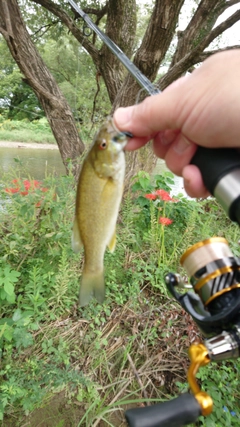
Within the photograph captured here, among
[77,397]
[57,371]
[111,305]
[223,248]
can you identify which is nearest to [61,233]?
[111,305]

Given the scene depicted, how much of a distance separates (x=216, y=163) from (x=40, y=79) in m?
4.26

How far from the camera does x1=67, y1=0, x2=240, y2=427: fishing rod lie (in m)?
0.72

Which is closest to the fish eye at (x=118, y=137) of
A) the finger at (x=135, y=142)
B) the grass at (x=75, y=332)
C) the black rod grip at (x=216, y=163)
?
the finger at (x=135, y=142)

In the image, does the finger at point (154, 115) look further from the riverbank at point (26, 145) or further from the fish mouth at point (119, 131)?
the riverbank at point (26, 145)

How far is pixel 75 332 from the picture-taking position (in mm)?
2104

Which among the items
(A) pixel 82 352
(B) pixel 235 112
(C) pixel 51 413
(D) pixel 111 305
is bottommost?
(C) pixel 51 413

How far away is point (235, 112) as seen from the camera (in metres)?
0.93

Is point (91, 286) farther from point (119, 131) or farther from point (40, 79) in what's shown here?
point (40, 79)

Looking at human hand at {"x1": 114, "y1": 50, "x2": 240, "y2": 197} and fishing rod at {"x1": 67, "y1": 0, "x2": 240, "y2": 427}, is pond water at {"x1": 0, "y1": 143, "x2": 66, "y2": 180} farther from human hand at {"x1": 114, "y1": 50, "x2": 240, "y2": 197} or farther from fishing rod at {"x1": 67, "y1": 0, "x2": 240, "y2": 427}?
fishing rod at {"x1": 67, "y1": 0, "x2": 240, "y2": 427}

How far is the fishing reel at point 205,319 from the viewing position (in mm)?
713

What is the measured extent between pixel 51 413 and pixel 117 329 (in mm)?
677

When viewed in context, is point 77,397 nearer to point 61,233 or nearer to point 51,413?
point 51,413

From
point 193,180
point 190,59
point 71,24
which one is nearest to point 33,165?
point 71,24

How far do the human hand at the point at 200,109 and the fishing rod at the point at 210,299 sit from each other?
7 centimetres
